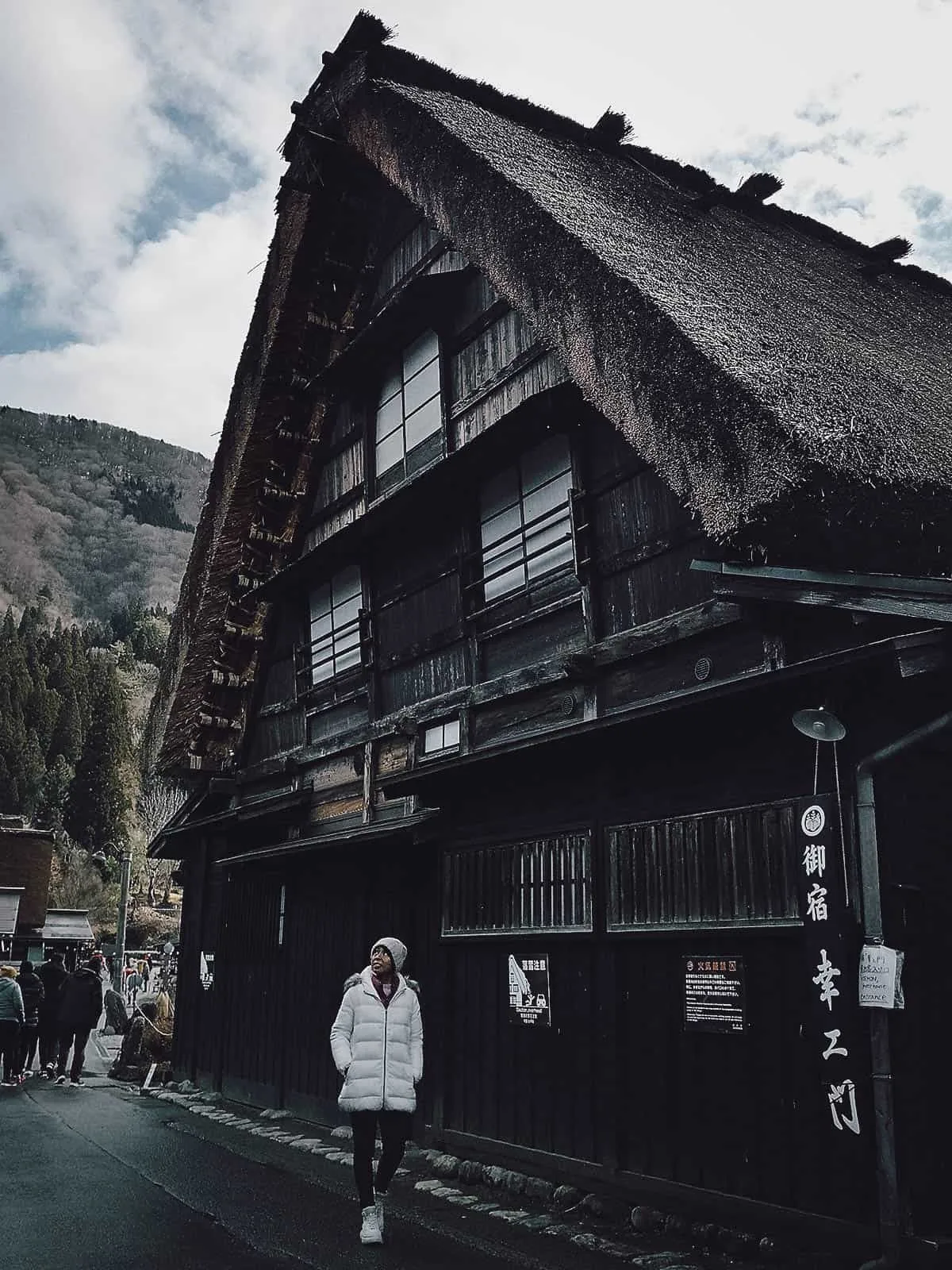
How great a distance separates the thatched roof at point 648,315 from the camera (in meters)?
5.59

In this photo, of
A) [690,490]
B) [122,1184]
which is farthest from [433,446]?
[122,1184]

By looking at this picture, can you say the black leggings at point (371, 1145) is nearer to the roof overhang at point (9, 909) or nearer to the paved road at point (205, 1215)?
the paved road at point (205, 1215)

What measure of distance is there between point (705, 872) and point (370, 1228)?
2.82m

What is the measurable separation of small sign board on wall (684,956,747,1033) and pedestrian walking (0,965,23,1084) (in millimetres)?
11315

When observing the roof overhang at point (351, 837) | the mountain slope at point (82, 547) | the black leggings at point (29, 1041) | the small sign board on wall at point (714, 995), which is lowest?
the black leggings at point (29, 1041)

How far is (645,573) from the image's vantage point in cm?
726

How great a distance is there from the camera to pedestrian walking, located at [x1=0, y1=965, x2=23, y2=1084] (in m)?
14.0

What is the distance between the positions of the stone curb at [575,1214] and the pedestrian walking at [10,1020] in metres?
6.48

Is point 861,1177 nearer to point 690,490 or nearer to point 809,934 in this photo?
point 809,934

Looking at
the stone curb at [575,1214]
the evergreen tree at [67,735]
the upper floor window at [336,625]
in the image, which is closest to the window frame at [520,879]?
the stone curb at [575,1214]

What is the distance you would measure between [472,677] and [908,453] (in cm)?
432

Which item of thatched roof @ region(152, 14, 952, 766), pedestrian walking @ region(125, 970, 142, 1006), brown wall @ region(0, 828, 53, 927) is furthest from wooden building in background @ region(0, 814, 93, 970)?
thatched roof @ region(152, 14, 952, 766)

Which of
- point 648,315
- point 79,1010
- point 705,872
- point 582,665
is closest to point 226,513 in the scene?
point 582,665

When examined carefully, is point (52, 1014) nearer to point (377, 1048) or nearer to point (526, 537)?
point (377, 1048)
